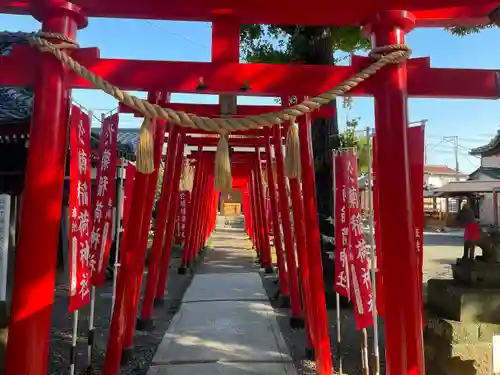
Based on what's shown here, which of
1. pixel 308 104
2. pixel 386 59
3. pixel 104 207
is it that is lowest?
pixel 104 207

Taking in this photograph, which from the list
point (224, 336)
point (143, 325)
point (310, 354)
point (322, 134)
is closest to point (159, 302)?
point (143, 325)

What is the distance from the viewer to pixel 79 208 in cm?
347

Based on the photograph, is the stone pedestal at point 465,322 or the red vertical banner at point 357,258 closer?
the red vertical banner at point 357,258

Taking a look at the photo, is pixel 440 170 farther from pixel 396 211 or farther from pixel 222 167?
pixel 222 167

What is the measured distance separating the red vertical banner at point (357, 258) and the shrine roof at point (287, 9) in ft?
5.33

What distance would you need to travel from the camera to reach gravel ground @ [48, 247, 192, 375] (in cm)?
489

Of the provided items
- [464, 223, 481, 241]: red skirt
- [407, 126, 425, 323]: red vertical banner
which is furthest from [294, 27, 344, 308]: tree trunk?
[407, 126, 425, 323]: red vertical banner

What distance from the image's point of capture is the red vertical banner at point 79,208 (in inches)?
131

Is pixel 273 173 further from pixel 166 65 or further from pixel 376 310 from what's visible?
pixel 166 65

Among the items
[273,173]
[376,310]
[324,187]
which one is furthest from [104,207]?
[273,173]

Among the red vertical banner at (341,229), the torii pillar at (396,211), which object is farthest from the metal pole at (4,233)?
the torii pillar at (396,211)

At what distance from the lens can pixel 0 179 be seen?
748 centimetres

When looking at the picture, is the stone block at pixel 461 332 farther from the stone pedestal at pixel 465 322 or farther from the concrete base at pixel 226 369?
the concrete base at pixel 226 369

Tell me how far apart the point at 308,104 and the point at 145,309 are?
4991mm
